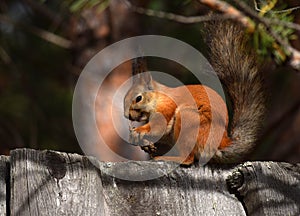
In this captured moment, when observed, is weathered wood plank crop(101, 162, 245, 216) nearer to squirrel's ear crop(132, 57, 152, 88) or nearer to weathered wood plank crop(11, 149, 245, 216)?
weathered wood plank crop(11, 149, 245, 216)

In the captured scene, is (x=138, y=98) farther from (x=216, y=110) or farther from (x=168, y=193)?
(x=168, y=193)

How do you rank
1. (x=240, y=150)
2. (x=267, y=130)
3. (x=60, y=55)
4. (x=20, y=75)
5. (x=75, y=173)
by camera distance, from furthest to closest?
(x=60, y=55) < (x=20, y=75) < (x=267, y=130) < (x=240, y=150) < (x=75, y=173)

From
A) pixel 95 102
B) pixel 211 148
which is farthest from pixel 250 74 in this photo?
pixel 95 102

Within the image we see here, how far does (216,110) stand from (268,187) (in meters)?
0.31

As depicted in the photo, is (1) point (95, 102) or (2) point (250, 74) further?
(1) point (95, 102)

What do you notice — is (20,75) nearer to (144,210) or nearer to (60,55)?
(60,55)

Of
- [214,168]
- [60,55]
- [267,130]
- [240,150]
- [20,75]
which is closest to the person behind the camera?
[214,168]

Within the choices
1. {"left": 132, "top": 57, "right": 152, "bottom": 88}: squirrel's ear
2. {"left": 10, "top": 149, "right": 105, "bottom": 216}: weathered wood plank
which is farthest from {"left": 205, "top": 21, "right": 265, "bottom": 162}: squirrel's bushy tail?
{"left": 10, "top": 149, "right": 105, "bottom": 216}: weathered wood plank

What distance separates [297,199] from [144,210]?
1.01 ft

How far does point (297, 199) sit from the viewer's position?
55.9 inches

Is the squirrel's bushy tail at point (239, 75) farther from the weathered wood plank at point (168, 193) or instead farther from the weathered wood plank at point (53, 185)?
the weathered wood plank at point (53, 185)

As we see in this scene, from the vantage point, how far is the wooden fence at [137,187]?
51.1 inches

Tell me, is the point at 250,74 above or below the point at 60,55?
below

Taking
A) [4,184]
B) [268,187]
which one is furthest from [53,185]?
[268,187]
